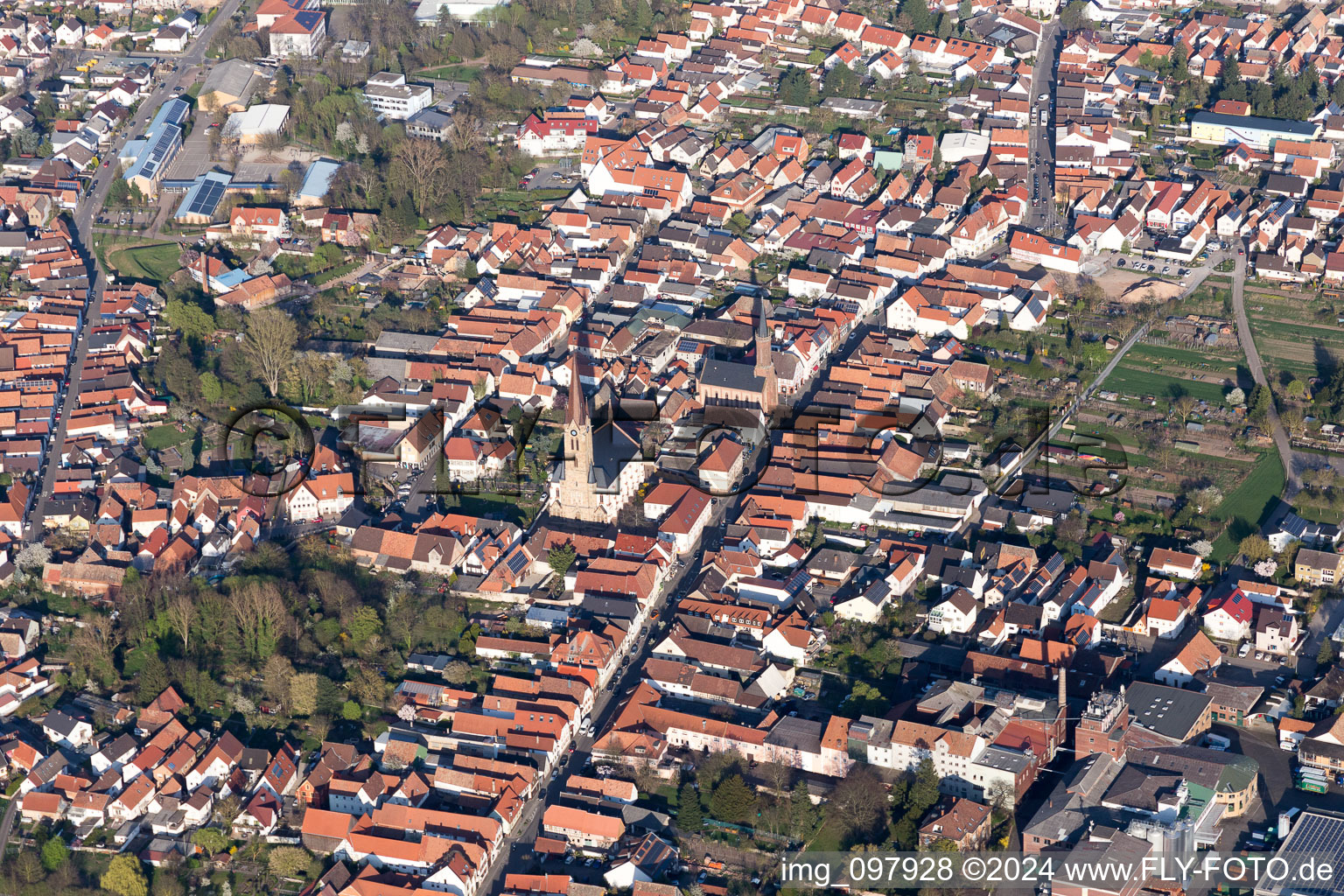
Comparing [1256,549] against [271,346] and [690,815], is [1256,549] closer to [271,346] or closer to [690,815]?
[690,815]

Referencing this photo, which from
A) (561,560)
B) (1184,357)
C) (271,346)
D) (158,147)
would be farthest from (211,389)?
(1184,357)

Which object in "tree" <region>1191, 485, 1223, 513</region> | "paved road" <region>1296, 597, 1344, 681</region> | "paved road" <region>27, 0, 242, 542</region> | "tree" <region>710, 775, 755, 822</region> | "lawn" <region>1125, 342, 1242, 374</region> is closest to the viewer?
"tree" <region>710, 775, 755, 822</region>

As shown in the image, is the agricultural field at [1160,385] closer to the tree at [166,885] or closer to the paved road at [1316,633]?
the paved road at [1316,633]

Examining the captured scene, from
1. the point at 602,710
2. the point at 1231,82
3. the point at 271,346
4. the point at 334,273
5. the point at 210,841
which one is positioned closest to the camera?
the point at 210,841

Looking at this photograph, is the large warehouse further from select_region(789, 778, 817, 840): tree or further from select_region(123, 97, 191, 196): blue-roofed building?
select_region(123, 97, 191, 196): blue-roofed building

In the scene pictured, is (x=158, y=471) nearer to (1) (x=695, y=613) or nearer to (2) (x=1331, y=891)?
(1) (x=695, y=613)

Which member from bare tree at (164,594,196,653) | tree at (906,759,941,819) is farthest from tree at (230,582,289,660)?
tree at (906,759,941,819)
